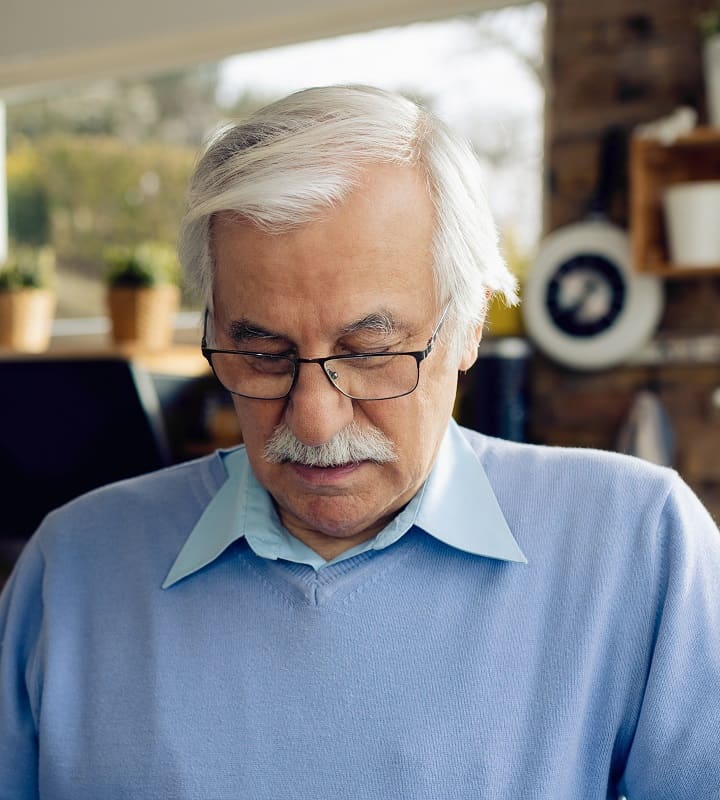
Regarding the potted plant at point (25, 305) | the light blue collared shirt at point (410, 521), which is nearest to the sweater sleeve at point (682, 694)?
the light blue collared shirt at point (410, 521)

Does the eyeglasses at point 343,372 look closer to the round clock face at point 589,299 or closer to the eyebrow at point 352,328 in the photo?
the eyebrow at point 352,328

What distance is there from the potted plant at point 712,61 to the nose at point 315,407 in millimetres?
1700

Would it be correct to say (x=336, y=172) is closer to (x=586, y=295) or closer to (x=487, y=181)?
(x=487, y=181)

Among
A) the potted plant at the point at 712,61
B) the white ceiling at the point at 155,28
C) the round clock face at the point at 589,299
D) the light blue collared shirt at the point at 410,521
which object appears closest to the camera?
the light blue collared shirt at the point at 410,521

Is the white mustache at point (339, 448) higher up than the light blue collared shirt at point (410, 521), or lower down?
higher up

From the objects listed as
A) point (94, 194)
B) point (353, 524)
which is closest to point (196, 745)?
point (353, 524)

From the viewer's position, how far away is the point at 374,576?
101cm

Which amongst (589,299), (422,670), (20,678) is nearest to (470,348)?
(422,670)

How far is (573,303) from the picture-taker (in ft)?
8.26

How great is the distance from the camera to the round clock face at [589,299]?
7.99 feet

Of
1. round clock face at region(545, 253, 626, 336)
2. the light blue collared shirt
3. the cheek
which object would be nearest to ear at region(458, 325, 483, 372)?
the light blue collared shirt

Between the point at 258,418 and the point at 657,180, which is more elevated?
the point at 657,180

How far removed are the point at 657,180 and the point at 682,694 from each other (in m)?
1.76


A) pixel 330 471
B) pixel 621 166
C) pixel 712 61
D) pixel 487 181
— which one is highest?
pixel 712 61
